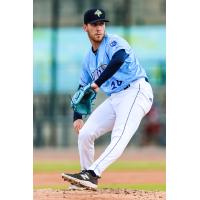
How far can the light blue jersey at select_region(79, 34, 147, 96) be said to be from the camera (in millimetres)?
4332

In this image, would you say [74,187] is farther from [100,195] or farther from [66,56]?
[66,56]

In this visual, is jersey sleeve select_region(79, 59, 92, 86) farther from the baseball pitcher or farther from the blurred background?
the blurred background

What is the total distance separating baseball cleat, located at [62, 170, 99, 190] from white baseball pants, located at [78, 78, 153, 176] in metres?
0.10

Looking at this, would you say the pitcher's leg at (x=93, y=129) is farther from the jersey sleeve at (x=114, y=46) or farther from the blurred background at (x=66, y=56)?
the blurred background at (x=66, y=56)

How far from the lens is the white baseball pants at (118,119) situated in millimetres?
4332

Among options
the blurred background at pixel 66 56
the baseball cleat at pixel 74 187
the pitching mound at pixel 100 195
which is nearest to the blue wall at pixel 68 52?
the blurred background at pixel 66 56

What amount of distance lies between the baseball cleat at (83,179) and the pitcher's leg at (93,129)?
18 centimetres

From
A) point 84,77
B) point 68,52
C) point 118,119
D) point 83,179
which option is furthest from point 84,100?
point 68,52
